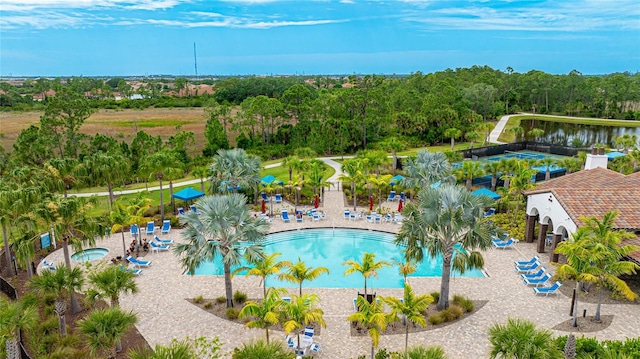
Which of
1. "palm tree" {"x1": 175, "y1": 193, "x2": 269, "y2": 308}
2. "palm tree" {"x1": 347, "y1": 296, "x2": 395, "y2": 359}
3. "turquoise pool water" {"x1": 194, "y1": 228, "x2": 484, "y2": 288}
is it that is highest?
"palm tree" {"x1": 175, "y1": 193, "x2": 269, "y2": 308}

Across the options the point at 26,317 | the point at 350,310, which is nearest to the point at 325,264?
the point at 350,310

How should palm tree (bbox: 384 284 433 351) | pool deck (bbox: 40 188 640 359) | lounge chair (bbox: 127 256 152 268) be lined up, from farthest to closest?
1. lounge chair (bbox: 127 256 152 268)
2. pool deck (bbox: 40 188 640 359)
3. palm tree (bbox: 384 284 433 351)

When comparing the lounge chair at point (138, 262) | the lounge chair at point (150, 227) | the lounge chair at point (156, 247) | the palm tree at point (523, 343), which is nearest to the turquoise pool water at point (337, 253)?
the lounge chair at point (138, 262)

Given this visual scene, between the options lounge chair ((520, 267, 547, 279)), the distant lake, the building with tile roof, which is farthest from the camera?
the distant lake

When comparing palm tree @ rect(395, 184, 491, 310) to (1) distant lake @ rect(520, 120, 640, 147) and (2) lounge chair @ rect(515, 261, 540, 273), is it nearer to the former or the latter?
(2) lounge chair @ rect(515, 261, 540, 273)

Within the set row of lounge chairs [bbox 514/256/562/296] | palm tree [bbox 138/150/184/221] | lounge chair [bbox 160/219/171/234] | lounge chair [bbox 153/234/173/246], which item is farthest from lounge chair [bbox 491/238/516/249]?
palm tree [bbox 138/150/184/221]

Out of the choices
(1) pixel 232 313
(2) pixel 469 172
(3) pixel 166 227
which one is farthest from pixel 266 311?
(2) pixel 469 172

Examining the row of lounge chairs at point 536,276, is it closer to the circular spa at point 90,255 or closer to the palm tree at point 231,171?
the palm tree at point 231,171
